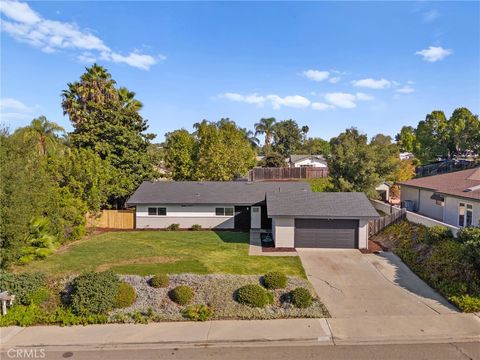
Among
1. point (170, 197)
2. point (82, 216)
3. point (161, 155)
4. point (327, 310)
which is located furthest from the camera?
point (161, 155)

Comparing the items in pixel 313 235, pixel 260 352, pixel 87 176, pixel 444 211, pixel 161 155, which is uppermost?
pixel 161 155

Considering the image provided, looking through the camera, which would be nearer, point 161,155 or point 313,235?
point 313,235

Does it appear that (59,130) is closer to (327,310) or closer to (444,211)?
(327,310)

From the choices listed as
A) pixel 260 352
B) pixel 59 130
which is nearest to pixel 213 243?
pixel 260 352

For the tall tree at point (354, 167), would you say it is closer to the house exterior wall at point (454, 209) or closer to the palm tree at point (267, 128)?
the house exterior wall at point (454, 209)

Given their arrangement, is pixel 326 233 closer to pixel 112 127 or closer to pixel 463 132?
pixel 112 127

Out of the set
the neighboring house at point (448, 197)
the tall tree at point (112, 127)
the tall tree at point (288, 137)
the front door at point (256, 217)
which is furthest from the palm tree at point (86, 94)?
the tall tree at point (288, 137)
